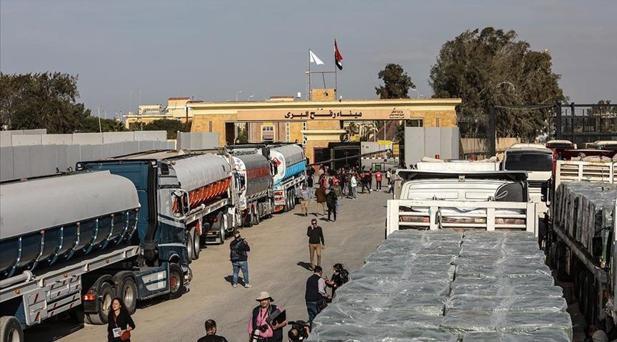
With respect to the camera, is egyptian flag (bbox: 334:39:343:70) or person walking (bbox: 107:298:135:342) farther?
egyptian flag (bbox: 334:39:343:70)

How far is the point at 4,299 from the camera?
16.2m

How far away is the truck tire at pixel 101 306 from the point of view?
65.6ft

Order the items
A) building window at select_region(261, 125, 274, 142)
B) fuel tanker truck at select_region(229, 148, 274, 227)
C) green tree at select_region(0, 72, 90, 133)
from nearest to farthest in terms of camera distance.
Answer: fuel tanker truck at select_region(229, 148, 274, 227) → green tree at select_region(0, 72, 90, 133) → building window at select_region(261, 125, 274, 142)

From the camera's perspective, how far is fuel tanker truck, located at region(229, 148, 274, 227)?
38.1 m

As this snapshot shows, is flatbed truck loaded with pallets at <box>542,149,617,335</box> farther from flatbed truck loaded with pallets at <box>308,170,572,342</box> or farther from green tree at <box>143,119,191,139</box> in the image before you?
green tree at <box>143,119,191,139</box>

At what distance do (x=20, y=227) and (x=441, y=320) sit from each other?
967 cm

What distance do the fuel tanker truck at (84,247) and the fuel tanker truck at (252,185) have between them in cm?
1369

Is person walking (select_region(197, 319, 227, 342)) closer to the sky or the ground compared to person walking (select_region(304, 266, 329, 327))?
closer to the sky

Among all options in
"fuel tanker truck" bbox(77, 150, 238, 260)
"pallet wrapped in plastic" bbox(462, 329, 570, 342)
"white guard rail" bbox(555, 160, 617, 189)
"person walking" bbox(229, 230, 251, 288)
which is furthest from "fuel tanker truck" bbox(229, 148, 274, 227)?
"pallet wrapped in plastic" bbox(462, 329, 570, 342)

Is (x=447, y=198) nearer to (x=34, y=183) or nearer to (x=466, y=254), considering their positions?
(x=466, y=254)

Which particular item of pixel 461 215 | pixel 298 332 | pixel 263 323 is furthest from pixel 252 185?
pixel 298 332

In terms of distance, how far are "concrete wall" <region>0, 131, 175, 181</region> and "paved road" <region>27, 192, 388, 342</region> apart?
17.1 ft

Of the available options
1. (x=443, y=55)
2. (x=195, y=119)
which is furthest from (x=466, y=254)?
(x=443, y=55)

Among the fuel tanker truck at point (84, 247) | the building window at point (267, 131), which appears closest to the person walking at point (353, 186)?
the fuel tanker truck at point (84, 247)
